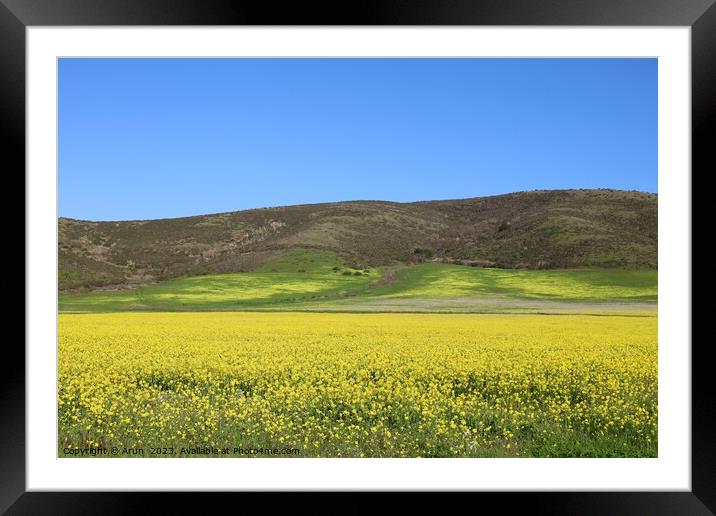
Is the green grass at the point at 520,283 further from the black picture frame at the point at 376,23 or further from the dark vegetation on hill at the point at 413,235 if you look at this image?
the black picture frame at the point at 376,23

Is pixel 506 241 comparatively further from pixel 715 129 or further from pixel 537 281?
pixel 715 129

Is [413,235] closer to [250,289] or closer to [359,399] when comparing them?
[250,289]

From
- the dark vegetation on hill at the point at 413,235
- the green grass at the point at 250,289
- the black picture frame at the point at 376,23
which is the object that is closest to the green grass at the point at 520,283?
the dark vegetation on hill at the point at 413,235

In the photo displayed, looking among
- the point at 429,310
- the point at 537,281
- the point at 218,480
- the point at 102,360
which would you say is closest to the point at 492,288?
the point at 537,281

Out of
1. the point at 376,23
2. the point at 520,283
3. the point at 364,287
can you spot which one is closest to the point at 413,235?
the point at 364,287

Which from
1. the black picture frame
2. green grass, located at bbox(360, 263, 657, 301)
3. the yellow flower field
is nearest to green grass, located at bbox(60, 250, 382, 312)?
green grass, located at bbox(360, 263, 657, 301)

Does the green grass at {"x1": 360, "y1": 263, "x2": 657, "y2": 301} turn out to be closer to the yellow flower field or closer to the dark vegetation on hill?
the dark vegetation on hill
